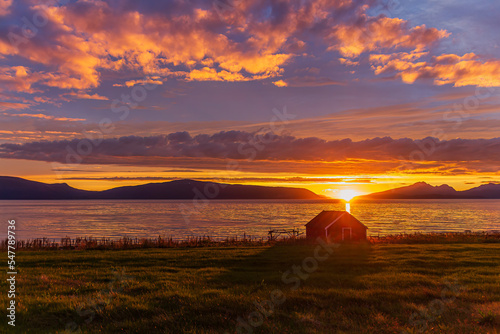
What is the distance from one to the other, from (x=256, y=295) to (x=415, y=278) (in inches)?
326

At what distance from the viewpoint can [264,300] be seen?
38.5 ft

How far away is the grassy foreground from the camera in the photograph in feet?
30.8

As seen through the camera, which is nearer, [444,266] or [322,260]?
[444,266]

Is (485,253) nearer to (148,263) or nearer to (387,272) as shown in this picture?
(387,272)

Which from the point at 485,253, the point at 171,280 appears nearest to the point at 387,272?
the point at 171,280

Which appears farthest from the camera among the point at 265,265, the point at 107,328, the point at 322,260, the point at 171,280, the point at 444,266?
the point at 322,260

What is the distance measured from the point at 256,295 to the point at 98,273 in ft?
32.1

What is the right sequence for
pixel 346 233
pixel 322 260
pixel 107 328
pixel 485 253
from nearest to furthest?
pixel 107 328
pixel 322 260
pixel 485 253
pixel 346 233

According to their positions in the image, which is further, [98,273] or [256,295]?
[98,273]

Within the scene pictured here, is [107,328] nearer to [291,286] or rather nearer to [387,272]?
[291,286]

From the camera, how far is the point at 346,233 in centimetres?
4691

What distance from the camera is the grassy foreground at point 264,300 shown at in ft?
30.8

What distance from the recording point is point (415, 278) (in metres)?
16.1

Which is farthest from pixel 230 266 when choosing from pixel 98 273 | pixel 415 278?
pixel 415 278
